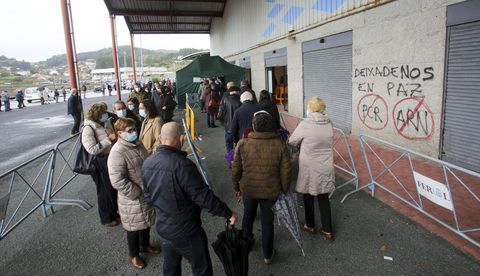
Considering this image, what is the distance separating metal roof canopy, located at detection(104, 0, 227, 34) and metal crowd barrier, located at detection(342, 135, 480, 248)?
22.6 m

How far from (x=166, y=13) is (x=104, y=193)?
81.9 feet

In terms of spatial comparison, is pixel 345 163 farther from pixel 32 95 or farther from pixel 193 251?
pixel 32 95

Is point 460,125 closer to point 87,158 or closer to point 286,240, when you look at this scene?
point 286,240

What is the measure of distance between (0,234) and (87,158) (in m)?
1.29

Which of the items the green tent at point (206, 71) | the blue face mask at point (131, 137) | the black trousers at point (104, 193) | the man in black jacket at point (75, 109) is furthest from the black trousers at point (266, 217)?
the green tent at point (206, 71)

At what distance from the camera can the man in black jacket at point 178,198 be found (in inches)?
93.5

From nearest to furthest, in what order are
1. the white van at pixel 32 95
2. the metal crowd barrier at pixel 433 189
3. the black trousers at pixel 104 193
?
the metal crowd barrier at pixel 433 189 → the black trousers at pixel 104 193 → the white van at pixel 32 95

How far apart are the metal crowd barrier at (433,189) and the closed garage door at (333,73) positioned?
291 centimetres

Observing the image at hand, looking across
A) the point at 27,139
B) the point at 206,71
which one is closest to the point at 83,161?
the point at 27,139

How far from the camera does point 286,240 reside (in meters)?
3.81

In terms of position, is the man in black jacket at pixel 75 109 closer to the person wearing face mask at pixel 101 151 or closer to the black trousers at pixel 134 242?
the person wearing face mask at pixel 101 151

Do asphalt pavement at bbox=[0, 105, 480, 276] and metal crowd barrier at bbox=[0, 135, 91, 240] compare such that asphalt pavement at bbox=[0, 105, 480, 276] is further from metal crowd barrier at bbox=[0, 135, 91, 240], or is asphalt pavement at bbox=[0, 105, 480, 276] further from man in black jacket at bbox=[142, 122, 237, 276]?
man in black jacket at bbox=[142, 122, 237, 276]

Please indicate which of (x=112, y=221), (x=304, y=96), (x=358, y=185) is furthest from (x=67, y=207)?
(x=304, y=96)

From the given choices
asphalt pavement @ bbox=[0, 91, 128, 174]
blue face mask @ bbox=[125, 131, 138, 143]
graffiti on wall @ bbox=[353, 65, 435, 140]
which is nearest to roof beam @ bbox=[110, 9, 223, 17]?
asphalt pavement @ bbox=[0, 91, 128, 174]
